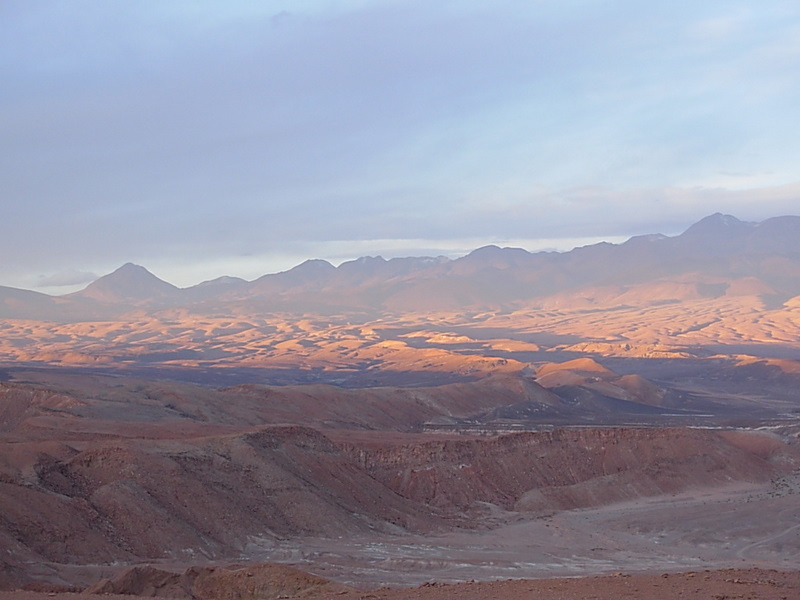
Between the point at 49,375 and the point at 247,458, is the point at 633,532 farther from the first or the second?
the point at 49,375

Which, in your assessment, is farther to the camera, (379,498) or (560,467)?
(560,467)

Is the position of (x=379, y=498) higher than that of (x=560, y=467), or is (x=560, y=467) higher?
(x=379, y=498)

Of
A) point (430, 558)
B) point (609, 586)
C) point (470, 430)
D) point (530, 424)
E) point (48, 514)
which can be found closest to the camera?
point (609, 586)

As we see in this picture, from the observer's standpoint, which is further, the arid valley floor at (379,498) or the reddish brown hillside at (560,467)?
the reddish brown hillside at (560,467)

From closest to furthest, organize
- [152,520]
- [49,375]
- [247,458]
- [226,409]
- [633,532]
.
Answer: [152,520], [247,458], [633,532], [226,409], [49,375]

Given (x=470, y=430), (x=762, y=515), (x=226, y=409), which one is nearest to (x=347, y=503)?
(x=762, y=515)

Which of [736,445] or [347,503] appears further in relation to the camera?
[736,445]

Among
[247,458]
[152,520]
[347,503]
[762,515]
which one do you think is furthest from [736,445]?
[152,520]

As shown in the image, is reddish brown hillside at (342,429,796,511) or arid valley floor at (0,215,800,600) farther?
reddish brown hillside at (342,429,796,511)

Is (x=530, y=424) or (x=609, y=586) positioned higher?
(x=609, y=586)
